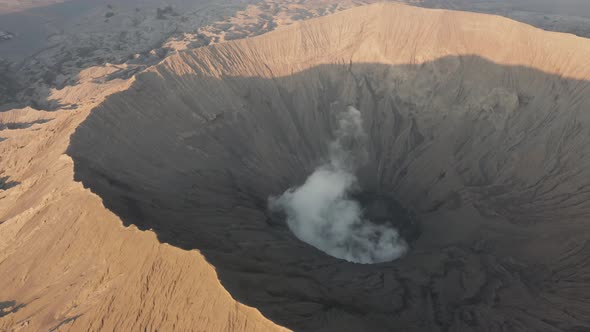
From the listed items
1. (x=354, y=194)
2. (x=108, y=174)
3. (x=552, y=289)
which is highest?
(x=108, y=174)

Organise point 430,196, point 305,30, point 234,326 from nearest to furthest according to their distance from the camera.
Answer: point 234,326 < point 430,196 < point 305,30

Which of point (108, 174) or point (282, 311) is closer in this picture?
point (282, 311)

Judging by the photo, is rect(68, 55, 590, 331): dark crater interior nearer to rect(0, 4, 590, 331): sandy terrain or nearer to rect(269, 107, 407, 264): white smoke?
rect(0, 4, 590, 331): sandy terrain

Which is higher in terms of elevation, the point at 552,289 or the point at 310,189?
the point at 552,289

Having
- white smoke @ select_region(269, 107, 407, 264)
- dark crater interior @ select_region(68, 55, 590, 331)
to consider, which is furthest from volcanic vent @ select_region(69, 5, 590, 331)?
white smoke @ select_region(269, 107, 407, 264)

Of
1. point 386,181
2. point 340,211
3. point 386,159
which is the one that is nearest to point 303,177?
point 340,211

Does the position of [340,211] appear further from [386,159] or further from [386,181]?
[386,159]

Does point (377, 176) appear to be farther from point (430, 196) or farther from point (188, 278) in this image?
point (188, 278)

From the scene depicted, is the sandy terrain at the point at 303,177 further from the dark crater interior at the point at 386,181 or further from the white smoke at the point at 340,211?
the white smoke at the point at 340,211

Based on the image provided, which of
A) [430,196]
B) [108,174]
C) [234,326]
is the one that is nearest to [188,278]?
[234,326]
